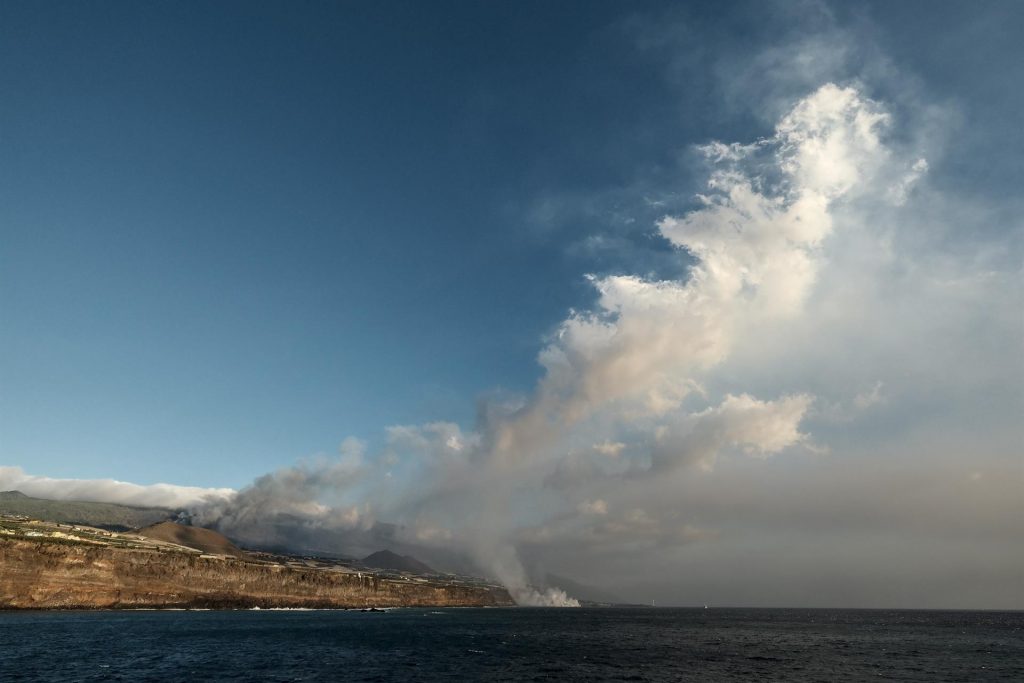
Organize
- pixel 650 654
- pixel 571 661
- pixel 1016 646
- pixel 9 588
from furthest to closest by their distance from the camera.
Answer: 1. pixel 9 588
2. pixel 1016 646
3. pixel 650 654
4. pixel 571 661

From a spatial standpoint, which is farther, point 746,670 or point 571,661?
point 571,661

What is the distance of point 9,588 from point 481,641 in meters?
160

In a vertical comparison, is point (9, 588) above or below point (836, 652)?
below

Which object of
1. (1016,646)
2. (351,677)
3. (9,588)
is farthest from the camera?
(9,588)

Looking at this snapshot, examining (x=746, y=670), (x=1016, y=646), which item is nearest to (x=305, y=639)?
(x=746, y=670)

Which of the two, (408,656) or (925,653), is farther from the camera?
(925,653)

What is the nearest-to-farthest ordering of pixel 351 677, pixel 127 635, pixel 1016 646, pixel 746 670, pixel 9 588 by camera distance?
pixel 351 677
pixel 746 670
pixel 127 635
pixel 1016 646
pixel 9 588

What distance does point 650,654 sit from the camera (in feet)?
394

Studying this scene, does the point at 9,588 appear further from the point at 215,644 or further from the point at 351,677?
the point at 351,677

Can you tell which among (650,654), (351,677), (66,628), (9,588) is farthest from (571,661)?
(9,588)

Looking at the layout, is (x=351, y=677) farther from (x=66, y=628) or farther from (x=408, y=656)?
(x=66, y=628)

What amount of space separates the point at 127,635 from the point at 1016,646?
230 metres

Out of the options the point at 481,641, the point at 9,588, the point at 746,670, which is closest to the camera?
the point at 746,670

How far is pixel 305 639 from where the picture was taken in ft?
450
